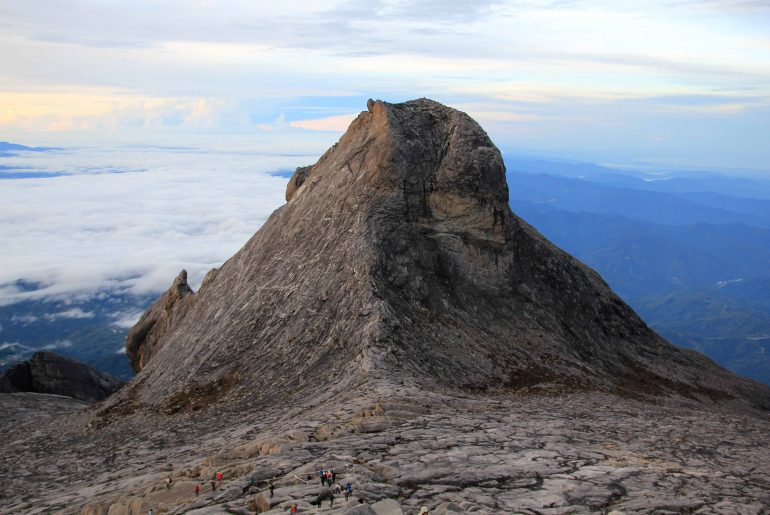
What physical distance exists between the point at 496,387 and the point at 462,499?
21435 mm

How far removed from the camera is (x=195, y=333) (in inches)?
2028

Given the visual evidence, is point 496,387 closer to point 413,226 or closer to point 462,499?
point 413,226

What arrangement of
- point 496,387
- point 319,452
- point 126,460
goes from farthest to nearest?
point 496,387, point 126,460, point 319,452

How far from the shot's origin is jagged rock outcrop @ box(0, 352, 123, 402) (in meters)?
75.3

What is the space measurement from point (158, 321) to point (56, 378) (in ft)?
63.9

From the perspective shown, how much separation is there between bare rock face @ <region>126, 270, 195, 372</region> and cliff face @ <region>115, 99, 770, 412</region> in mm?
1684

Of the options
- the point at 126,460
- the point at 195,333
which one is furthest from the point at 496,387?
the point at 195,333

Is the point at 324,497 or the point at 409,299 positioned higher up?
the point at 409,299

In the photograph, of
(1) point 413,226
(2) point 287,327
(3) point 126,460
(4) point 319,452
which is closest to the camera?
(4) point 319,452

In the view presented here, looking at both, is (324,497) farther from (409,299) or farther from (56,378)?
(56,378)

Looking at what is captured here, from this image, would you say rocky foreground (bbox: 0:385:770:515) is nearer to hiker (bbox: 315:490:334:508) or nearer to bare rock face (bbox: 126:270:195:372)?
hiker (bbox: 315:490:334:508)

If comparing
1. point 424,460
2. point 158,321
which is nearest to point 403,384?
point 424,460

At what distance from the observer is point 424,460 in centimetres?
2175

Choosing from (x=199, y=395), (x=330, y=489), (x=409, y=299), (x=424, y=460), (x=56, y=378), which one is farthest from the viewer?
(x=56, y=378)
